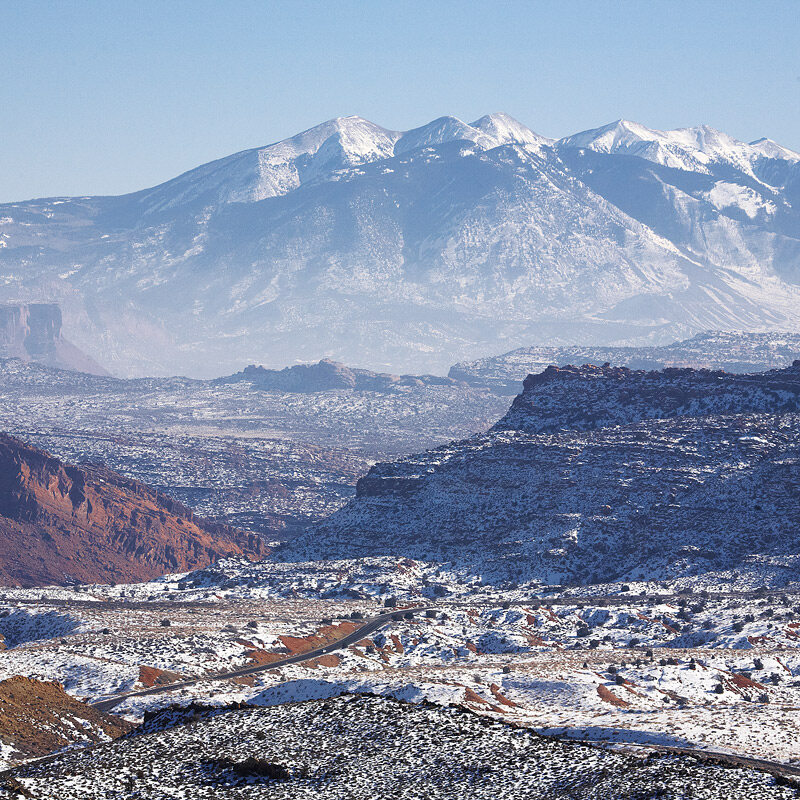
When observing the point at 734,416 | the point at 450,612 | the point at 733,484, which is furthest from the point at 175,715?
the point at 734,416

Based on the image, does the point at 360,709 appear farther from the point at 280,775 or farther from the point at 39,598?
the point at 39,598

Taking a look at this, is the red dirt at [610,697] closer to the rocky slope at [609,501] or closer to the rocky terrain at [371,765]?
the rocky terrain at [371,765]

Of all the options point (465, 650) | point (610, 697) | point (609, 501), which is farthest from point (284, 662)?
point (609, 501)

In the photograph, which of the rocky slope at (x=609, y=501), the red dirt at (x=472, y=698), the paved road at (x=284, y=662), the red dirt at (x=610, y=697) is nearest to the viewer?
the red dirt at (x=472, y=698)

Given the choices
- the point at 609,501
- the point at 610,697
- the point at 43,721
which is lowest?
the point at 610,697

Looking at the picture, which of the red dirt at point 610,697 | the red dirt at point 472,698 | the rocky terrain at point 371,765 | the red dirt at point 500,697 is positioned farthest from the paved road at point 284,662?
the rocky terrain at point 371,765

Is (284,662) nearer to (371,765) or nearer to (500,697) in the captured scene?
(500,697)

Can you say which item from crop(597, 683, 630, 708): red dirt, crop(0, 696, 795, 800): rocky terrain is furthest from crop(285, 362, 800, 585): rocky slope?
crop(0, 696, 795, 800): rocky terrain
